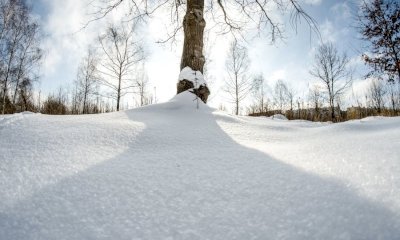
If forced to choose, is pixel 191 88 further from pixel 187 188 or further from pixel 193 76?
pixel 187 188

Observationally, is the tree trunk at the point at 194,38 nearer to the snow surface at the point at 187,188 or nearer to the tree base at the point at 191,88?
the tree base at the point at 191,88

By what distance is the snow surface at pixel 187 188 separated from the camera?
0.85m

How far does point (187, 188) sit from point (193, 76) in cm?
302

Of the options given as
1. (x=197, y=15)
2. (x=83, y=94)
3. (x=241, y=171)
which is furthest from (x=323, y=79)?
(x=241, y=171)

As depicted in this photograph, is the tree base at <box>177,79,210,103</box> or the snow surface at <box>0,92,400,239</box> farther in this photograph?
the tree base at <box>177,79,210,103</box>

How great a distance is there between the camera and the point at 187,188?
45.4 inches

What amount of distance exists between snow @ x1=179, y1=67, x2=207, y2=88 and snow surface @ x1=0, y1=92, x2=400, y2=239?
214 centimetres

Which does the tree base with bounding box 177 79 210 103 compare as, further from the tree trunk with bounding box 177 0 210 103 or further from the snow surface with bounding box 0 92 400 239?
the snow surface with bounding box 0 92 400 239

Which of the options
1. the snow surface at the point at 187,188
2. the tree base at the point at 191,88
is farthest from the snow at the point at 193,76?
the snow surface at the point at 187,188

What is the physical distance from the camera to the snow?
13.0 ft

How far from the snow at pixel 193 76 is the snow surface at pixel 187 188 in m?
2.14

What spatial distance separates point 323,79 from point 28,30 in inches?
767

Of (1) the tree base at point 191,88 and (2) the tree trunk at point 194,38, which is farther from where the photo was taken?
(2) the tree trunk at point 194,38

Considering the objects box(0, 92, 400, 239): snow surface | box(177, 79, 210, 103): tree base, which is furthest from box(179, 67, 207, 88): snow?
box(0, 92, 400, 239): snow surface
